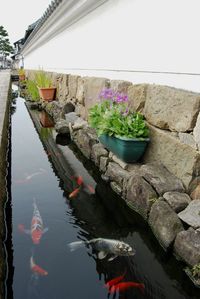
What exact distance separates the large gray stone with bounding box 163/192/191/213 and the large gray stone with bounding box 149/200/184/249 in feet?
0.15

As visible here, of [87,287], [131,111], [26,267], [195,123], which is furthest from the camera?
[131,111]

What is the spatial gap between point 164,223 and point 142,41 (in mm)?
2617

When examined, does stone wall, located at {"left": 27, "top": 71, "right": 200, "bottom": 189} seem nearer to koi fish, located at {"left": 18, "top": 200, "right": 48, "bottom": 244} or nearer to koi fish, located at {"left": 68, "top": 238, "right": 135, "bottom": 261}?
koi fish, located at {"left": 68, "top": 238, "right": 135, "bottom": 261}

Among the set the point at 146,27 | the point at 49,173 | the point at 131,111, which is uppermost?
the point at 146,27

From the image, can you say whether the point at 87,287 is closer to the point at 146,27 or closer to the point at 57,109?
the point at 146,27

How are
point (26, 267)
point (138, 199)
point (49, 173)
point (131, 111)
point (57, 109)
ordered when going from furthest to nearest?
point (57, 109) → point (49, 173) → point (131, 111) → point (138, 199) → point (26, 267)

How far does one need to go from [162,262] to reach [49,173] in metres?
2.31

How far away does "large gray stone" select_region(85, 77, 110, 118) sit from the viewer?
536 cm

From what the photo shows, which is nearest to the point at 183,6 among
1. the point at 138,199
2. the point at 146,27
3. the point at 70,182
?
the point at 146,27

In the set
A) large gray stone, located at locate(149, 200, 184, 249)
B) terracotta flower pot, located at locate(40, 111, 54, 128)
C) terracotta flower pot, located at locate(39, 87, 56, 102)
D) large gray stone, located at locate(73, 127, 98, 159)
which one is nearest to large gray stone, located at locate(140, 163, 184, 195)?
large gray stone, located at locate(149, 200, 184, 249)

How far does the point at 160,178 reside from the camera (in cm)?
306

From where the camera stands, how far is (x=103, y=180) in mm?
4043

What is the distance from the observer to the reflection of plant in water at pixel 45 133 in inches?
259

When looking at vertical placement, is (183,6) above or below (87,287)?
above
